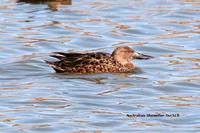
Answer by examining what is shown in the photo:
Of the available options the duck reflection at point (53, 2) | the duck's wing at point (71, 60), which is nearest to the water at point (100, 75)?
the duck reflection at point (53, 2)

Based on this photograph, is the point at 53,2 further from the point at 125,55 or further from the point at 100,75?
the point at 100,75

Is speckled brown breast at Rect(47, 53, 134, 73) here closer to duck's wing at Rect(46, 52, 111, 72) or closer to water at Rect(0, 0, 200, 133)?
duck's wing at Rect(46, 52, 111, 72)

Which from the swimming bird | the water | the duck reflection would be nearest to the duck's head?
the swimming bird

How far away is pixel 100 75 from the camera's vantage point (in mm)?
14438

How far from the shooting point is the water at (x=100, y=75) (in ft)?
37.3

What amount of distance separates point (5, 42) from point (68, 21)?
101 inches

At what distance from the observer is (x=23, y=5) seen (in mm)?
20922

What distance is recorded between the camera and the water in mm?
11359

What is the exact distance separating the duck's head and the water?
17 centimetres

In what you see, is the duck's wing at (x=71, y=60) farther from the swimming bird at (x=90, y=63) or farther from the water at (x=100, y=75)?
the water at (x=100, y=75)

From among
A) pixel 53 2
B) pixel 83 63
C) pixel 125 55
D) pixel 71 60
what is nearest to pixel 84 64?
pixel 83 63

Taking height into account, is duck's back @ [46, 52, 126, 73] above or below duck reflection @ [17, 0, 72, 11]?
above

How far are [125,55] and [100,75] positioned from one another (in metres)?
0.86

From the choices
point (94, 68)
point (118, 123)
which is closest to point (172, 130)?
point (118, 123)
